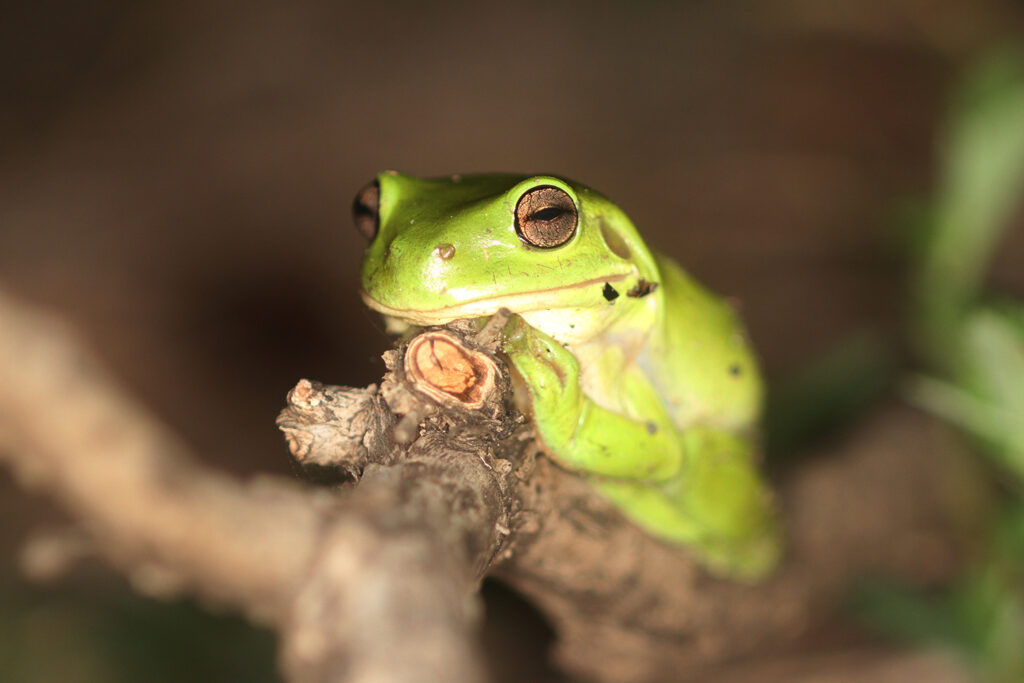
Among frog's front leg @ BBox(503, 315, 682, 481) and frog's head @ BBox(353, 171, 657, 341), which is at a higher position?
frog's head @ BBox(353, 171, 657, 341)

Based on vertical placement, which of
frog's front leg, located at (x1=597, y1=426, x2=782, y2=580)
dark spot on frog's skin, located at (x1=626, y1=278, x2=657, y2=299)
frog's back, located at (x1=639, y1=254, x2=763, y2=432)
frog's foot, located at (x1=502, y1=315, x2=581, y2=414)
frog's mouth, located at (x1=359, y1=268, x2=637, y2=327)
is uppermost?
frog's mouth, located at (x1=359, y1=268, x2=637, y2=327)

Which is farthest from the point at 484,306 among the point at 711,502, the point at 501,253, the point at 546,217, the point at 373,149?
the point at 373,149

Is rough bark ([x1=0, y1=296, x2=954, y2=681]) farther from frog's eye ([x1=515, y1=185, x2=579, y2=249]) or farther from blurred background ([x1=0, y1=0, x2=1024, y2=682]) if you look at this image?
blurred background ([x1=0, y1=0, x2=1024, y2=682])

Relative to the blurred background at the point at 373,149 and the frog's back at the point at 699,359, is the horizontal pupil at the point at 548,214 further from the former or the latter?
the blurred background at the point at 373,149

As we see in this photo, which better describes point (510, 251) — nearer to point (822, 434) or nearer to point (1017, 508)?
point (1017, 508)

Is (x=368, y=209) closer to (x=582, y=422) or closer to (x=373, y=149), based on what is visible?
(x=582, y=422)

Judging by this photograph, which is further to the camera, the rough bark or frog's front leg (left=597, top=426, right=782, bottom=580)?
frog's front leg (left=597, top=426, right=782, bottom=580)

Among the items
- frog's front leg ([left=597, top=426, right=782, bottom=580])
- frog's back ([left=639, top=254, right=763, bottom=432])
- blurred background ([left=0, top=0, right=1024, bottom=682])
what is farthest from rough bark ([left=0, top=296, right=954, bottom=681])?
blurred background ([left=0, top=0, right=1024, bottom=682])
